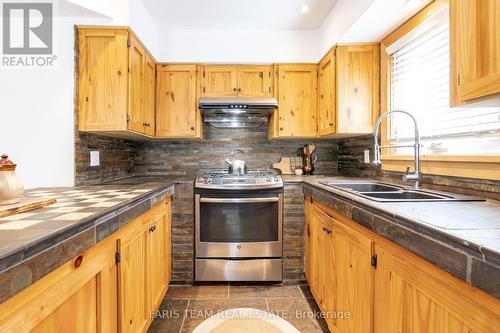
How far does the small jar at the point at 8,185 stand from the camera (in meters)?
1.13

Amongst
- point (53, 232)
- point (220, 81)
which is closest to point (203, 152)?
point (220, 81)

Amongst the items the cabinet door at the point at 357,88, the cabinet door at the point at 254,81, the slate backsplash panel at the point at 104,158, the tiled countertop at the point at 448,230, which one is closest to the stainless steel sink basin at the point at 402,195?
the tiled countertop at the point at 448,230

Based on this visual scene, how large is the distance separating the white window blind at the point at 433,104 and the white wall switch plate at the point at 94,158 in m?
2.34

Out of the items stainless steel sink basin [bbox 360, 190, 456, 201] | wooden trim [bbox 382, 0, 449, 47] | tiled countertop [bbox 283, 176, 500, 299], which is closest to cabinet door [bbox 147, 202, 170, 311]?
tiled countertop [bbox 283, 176, 500, 299]

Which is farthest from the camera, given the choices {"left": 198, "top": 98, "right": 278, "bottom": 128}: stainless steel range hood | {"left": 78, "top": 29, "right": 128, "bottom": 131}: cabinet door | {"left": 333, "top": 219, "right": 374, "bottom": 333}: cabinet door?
{"left": 198, "top": 98, "right": 278, "bottom": 128}: stainless steel range hood

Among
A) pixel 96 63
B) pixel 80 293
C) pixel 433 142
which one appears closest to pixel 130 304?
pixel 80 293

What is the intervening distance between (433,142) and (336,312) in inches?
48.0

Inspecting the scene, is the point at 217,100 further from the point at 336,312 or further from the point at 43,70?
the point at 336,312

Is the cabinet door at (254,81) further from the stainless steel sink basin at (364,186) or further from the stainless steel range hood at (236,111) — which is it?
the stainless steel sink basin at (364,186)

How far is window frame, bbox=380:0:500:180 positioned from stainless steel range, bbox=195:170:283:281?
3.09ft

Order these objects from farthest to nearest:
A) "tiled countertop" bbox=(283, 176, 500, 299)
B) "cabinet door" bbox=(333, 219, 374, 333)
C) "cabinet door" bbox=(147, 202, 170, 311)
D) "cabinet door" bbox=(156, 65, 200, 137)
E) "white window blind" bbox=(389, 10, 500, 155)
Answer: "cabinet door" bbox=(156, 65, 200, 137)
"cabinet door" bbox=(147, 202, 170, 311)
"white window blind" bbox=(389, 10, 500, 155)
"cabinet door" bbox=(333, 219, 374, 333)
"tiled countertop" bbox=(283, 176, 500, 299)

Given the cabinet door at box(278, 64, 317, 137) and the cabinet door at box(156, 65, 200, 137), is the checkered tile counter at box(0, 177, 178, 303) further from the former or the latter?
the cabinet door at box(278, 64, 317, 137)

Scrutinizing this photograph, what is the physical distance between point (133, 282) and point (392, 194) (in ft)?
5.11

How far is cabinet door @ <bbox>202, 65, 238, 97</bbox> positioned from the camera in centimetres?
280
